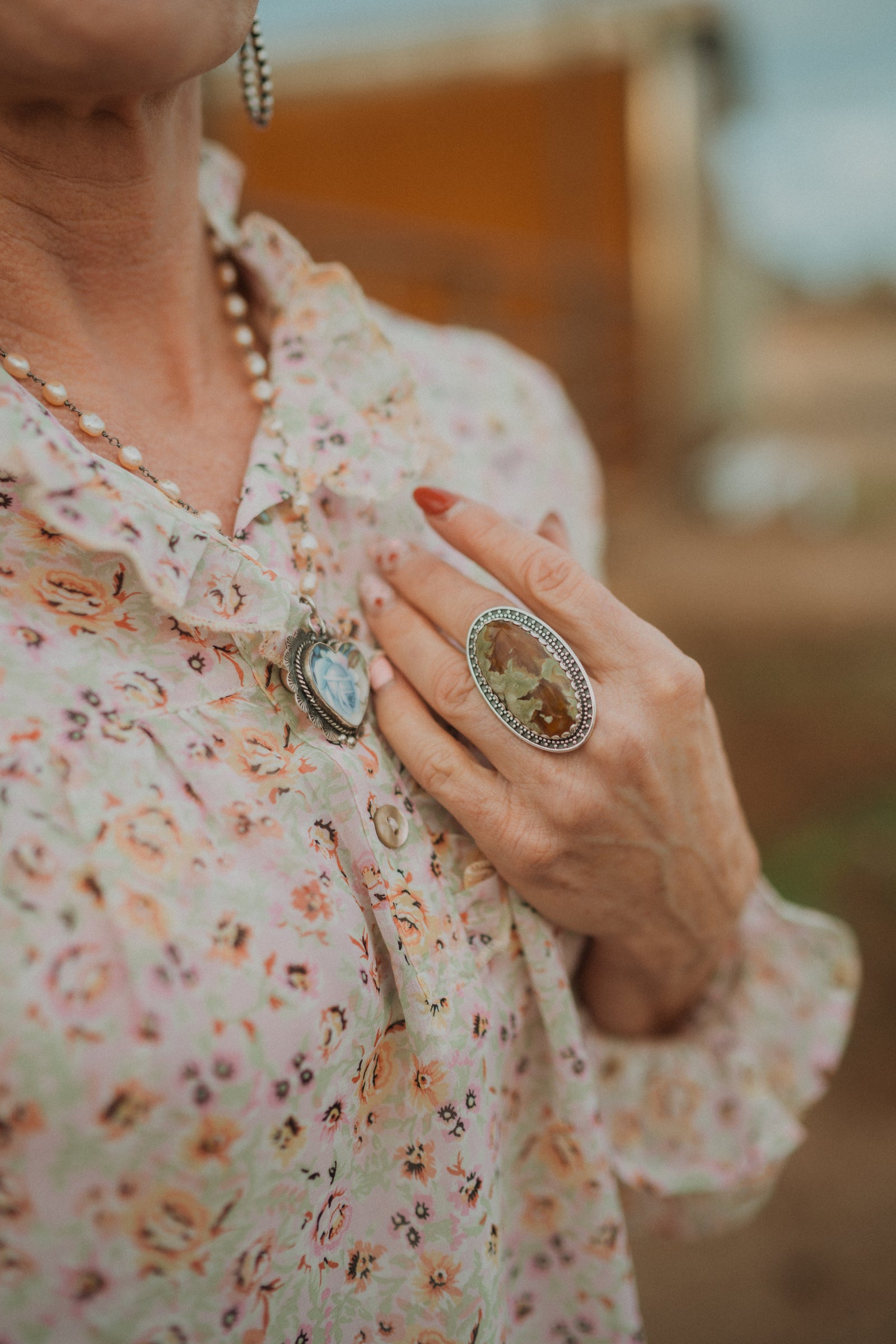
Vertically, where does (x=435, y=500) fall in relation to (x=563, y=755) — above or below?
above

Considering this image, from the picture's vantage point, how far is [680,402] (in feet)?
23.0

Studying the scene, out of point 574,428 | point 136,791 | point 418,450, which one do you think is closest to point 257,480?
point 418,450

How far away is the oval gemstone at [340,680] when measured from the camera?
0.70m

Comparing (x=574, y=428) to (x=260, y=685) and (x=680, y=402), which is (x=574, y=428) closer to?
(x=260, y=685)

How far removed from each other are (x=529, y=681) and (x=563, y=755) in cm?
6

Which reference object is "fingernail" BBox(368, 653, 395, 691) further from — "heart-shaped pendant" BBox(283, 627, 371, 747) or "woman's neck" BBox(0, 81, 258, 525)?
"woman's neck" BBox(0, 81, 258, 525)

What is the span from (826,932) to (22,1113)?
80cm

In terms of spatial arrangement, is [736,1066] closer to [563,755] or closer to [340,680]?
[563,755]

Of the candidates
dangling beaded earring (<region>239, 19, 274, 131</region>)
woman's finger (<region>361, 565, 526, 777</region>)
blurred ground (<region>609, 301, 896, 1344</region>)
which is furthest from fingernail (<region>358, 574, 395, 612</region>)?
blurred ground (<region>609, 301, 896, 1344</region>)

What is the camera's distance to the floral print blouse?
0.53 metres

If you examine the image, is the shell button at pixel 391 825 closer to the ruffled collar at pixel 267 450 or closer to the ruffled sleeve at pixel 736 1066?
the ruffled collar at pixel 267 450

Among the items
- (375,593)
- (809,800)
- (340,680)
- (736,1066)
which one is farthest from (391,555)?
(809,800)

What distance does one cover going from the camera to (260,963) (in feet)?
1.89

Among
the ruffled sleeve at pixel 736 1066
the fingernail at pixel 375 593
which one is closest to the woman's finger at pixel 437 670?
the fingernail at pixel 375 593
